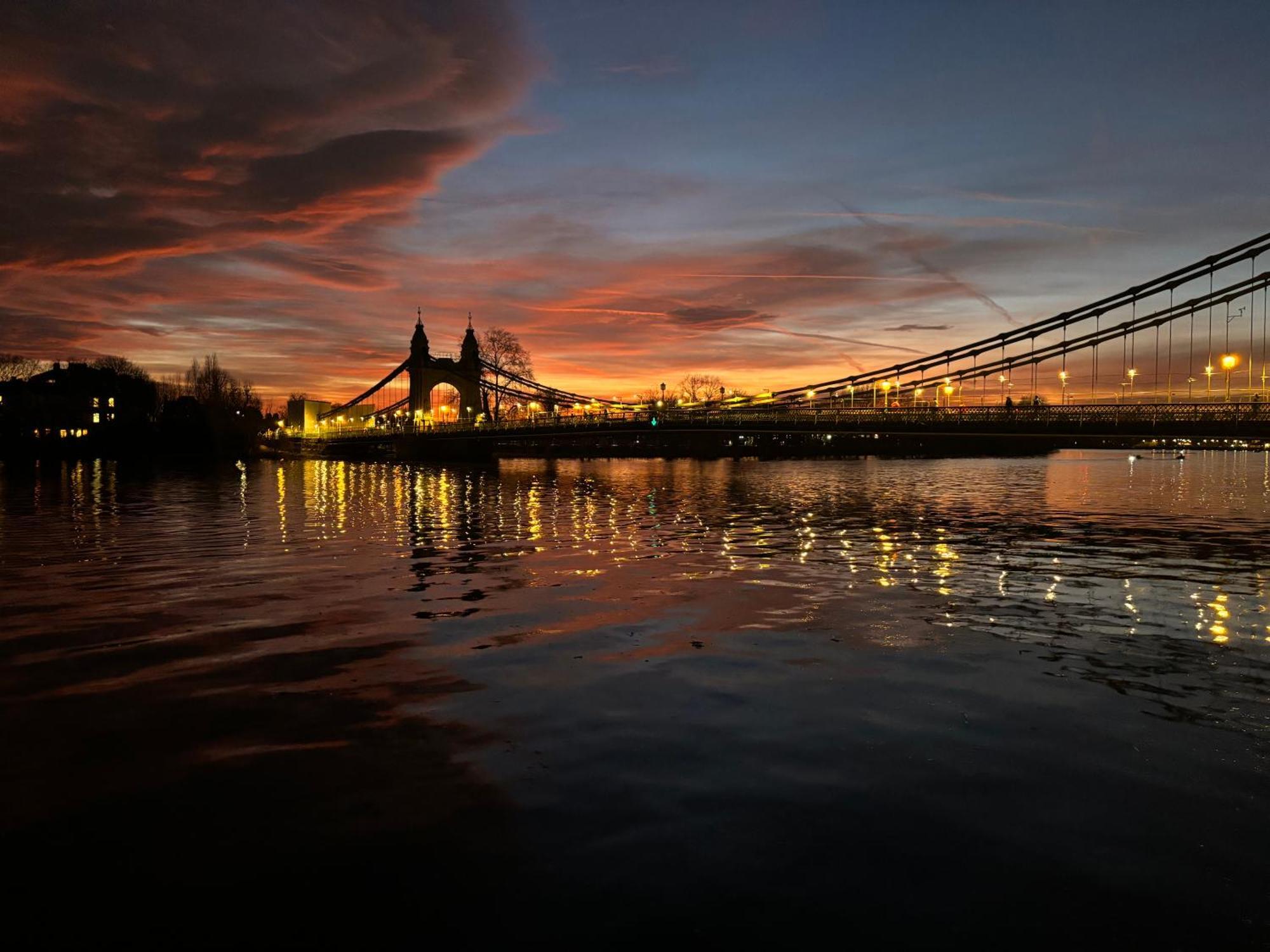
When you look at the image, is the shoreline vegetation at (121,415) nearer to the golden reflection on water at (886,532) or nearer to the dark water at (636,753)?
the golden reflection on water at (886,532)

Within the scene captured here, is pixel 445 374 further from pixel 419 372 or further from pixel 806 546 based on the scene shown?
pixel 806 546

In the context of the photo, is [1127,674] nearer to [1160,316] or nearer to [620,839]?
[620,839]

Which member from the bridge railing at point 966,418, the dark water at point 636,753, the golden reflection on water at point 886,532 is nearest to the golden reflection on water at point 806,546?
the golden reflection on water at point 886,532

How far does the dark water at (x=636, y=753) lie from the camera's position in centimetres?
557

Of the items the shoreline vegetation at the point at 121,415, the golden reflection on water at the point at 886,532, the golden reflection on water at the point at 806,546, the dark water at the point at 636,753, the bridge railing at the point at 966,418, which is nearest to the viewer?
the dark water at the point at 636,753

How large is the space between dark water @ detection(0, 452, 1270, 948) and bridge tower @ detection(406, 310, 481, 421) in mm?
112082

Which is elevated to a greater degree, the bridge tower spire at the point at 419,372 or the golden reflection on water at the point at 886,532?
the bridge tower spire at the point at 419,372

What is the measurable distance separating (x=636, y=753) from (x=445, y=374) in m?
134

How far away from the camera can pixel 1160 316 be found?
193ft

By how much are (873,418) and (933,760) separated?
2334 inches

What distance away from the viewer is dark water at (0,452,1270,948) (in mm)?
5566

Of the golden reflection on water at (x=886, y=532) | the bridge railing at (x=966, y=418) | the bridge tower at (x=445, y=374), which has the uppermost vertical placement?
the bridge tower at (x=445, y=374)

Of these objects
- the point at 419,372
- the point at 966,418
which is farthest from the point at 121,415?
the point at 966,418

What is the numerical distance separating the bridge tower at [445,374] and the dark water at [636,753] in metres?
Result: 112
